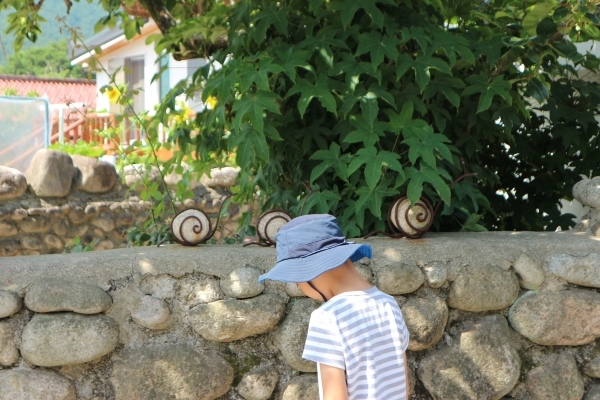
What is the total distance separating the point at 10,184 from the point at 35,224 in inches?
18.9

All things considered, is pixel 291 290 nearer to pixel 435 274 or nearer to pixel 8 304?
pixel 435 274

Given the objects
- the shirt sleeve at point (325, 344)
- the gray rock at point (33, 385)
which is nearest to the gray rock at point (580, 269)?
the shirt sleeve at point (325, 344)

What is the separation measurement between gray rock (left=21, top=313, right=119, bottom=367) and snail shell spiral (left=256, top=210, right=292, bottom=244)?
0.72 m

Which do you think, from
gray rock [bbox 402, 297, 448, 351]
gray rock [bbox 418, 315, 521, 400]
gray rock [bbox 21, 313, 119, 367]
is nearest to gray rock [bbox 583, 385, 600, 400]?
gray rock [bbox 418, 315, 521, 400]

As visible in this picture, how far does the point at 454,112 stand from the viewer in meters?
3.24

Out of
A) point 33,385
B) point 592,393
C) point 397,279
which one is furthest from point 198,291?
point 592,393

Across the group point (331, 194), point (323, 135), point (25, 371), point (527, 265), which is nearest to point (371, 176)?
point (331, 194)

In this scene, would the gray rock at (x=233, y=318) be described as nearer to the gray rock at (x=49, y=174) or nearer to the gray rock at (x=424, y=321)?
the gray rock at (x=424, y=321)

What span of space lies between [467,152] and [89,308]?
1786 millimetres

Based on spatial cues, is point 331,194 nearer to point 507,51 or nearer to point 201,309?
point 201,309

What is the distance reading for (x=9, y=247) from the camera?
6.55 metres

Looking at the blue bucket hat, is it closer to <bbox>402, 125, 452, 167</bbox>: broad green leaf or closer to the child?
the child

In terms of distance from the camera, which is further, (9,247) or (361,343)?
(9,247)

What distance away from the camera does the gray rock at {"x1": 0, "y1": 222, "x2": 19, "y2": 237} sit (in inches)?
252
